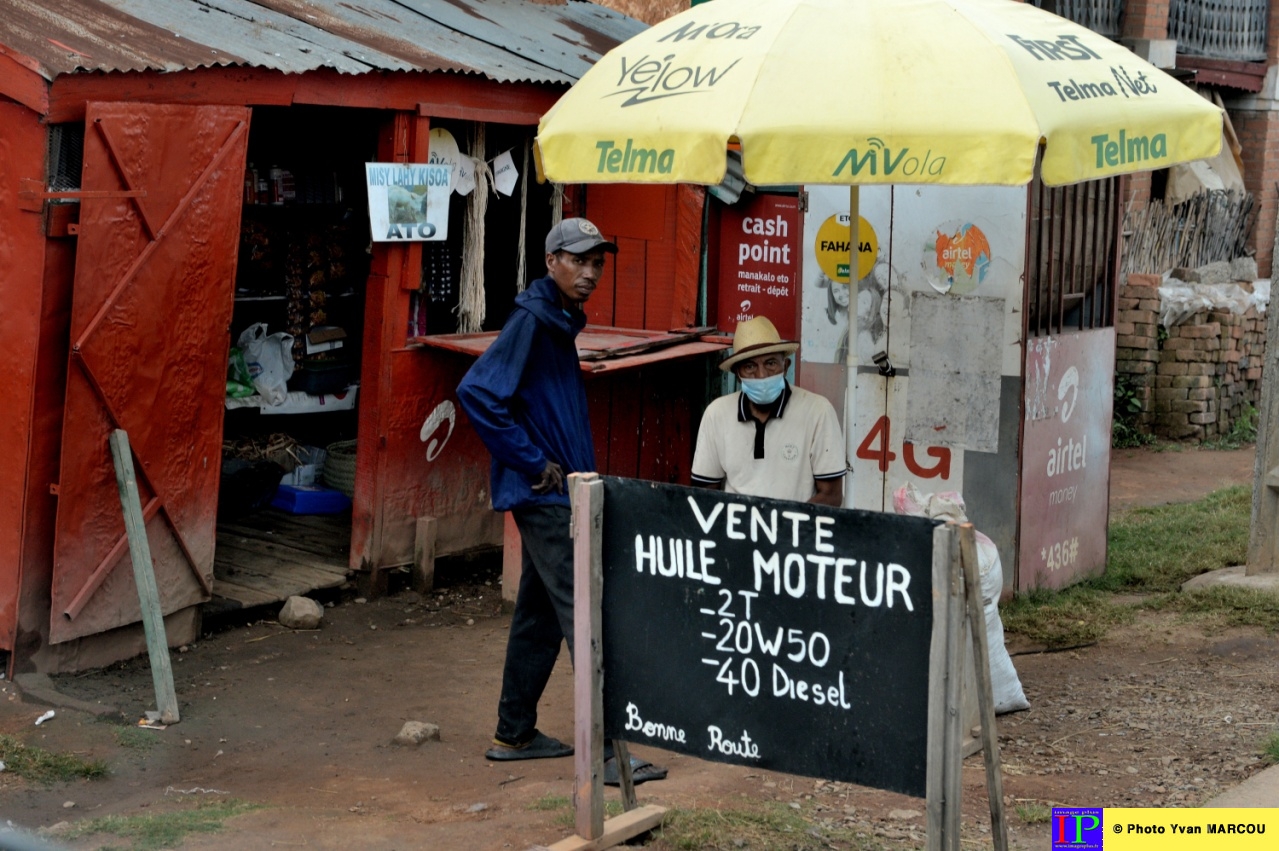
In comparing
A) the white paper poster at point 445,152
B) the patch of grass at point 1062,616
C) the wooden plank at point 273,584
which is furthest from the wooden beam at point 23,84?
the patch of grass at point 1062,616

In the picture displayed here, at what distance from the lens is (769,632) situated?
4.05 meters

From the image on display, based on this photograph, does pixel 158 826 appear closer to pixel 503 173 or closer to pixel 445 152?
pixel 445 152

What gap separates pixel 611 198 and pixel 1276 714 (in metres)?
4.75

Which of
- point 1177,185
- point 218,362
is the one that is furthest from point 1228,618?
point 1177,185

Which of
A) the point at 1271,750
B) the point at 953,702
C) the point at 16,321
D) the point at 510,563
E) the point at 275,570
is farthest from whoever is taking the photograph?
the point at 275,570

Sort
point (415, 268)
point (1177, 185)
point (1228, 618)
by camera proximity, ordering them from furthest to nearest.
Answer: point (1177, 185)
point (415, 268)
point (1228, 618)

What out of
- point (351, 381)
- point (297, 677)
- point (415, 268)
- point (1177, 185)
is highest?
Result: point (1177, 185)

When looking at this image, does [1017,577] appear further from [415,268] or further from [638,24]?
[638,24]

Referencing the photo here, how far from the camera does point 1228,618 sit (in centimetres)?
725

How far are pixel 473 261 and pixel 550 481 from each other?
140 inches

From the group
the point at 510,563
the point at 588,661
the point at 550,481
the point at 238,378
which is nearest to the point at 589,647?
the point at 588,661

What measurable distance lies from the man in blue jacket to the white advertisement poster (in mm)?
2572

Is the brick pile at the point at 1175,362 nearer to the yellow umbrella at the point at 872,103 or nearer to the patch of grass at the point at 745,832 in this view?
the yellow umbrella at the point at 872,103

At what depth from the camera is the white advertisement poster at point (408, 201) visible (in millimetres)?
7664
